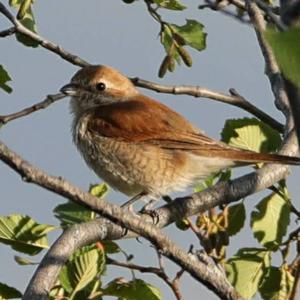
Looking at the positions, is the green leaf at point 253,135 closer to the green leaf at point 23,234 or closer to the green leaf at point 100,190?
the green leaf at point 100,190

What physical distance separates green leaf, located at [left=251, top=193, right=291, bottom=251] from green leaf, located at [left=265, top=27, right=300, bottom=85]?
2.72 meters

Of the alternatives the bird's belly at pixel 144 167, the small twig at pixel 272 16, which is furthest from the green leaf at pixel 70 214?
the small twig at pixel 272 16

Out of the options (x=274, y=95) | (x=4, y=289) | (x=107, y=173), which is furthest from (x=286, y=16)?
(x=107, y=173)

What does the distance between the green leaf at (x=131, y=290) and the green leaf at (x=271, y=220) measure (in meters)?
0.86

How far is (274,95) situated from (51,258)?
2007 millimetres

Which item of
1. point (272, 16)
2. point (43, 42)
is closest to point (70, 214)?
point (43, 42)

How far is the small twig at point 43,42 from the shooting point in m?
4.29

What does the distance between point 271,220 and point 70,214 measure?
93 cm

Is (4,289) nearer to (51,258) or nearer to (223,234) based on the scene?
(51,258)

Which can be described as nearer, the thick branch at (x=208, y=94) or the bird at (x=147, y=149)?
the thick branch at (x=208, y=94)

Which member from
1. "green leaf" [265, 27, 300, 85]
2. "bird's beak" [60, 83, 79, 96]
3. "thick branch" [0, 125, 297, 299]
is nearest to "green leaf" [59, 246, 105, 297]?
"thick branch" [0, 125, 297, 299]

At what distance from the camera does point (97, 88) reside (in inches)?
247

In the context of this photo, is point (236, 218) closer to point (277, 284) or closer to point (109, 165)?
point (277, 284)

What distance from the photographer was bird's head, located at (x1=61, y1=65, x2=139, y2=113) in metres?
6.17
